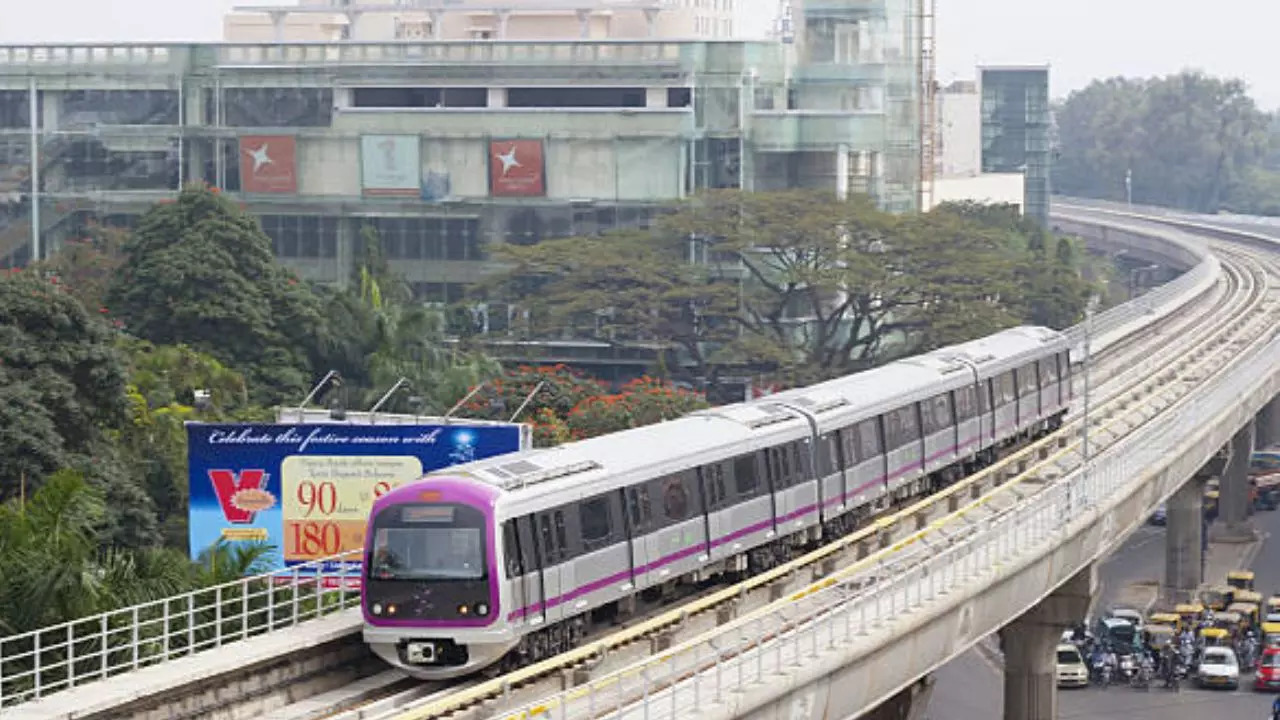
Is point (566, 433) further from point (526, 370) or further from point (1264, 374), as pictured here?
point (1264, 374)

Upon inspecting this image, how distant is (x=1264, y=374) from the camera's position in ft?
247

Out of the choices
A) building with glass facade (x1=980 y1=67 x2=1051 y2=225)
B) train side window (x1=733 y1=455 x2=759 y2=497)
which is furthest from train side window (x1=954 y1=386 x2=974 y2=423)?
building with glass facade (x1=980 y1=67 x2=1051 y2=225)

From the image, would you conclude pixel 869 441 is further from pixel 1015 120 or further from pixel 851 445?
pixel 1015 120

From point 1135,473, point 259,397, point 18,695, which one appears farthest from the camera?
point 259,397

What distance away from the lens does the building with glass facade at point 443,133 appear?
95875 mm

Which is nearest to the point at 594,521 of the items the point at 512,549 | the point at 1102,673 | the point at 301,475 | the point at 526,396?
the point at 512,549

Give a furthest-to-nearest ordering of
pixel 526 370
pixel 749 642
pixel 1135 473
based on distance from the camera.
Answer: pixel 526 370, pixel 1135 473, pixel 749 642

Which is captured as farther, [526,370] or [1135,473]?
[526,370]

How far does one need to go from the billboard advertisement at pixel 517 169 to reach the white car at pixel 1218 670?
42727 mm

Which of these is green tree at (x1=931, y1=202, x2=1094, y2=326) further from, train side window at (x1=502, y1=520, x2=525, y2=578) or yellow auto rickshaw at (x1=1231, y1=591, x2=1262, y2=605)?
train side window at (x1=502, y1=520, x2=525, y2=578)

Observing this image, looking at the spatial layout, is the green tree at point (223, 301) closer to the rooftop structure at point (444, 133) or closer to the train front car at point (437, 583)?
the rooftop structure at point (444, 133)

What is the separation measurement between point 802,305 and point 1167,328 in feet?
54.1

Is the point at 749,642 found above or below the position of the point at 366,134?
below

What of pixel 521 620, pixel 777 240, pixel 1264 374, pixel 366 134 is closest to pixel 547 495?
pixel 521 620
